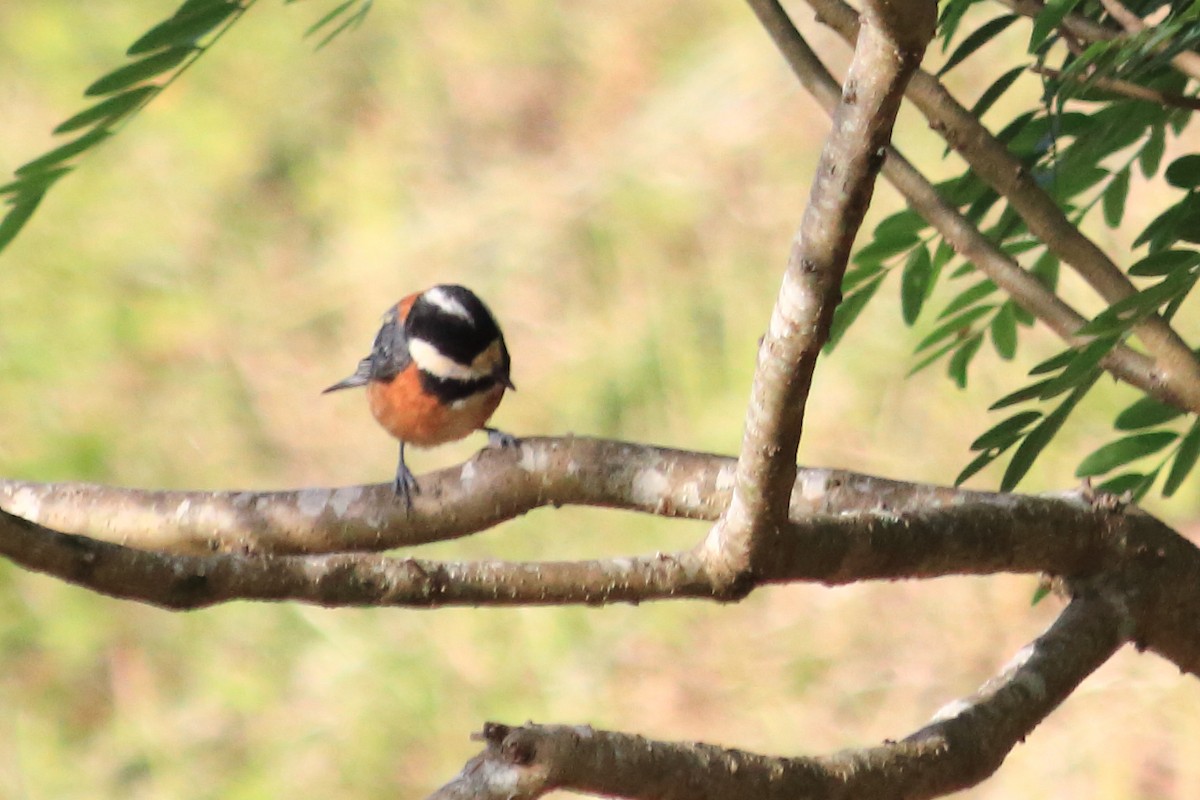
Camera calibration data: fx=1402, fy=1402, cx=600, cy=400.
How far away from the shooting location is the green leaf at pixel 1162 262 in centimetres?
182

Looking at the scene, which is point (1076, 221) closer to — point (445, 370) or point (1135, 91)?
point (1135, 91)

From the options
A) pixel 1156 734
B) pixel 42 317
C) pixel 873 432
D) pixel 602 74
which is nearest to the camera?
pixel 1156 734

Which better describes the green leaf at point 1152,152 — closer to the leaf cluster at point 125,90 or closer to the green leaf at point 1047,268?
the green leaf at point 1047,268

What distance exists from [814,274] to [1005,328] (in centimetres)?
118

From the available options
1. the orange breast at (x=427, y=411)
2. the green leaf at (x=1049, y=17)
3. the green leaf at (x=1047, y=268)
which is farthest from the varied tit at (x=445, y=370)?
the green leaf at (x=1049, y=17)

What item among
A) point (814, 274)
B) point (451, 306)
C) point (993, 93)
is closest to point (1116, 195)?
point (993, 93)

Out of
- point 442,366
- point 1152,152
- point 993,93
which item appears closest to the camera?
point 993,93

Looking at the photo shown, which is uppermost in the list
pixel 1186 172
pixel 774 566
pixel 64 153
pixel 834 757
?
pixel 1186 172

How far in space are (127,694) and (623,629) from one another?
6.73ft

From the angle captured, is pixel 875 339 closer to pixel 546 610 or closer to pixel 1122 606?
pixel 546 610

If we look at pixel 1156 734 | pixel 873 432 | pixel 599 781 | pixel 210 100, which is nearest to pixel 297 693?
pixel 873 432

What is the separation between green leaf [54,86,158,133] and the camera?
6.39 feet

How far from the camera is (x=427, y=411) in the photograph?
359 cm

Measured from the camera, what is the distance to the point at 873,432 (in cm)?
555
